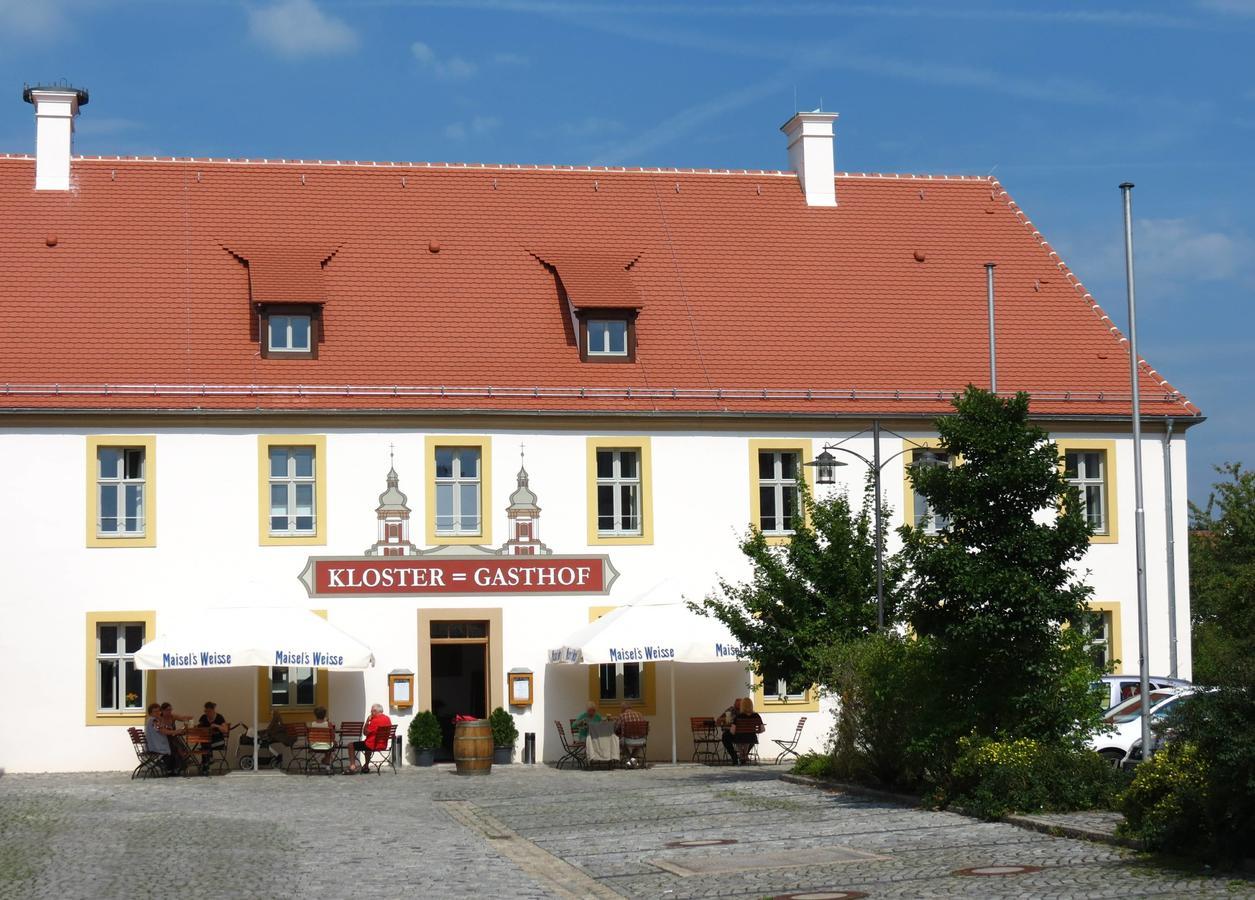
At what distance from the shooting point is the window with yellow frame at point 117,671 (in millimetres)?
29297

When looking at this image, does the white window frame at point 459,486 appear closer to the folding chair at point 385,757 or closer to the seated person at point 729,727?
the folding chair at point 385,757

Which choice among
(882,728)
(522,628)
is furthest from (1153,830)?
(522,628)

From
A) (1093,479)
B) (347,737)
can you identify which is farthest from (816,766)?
(1093,479)

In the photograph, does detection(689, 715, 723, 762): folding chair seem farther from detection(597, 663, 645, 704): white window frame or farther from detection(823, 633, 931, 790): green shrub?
detection(823, 633, 931, 790): green shrub

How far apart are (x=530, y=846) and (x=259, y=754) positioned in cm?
1260

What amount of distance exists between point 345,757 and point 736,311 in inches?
433

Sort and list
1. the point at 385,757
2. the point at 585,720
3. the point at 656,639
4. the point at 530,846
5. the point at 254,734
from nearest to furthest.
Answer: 1. the point at 530,846
2. the point at 656,639
3. the point at 254,734
4. the point at 585,720
5. the point at 385,757

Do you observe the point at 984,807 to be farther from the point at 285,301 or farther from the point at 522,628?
the point at 285,301

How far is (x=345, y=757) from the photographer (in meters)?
29.4

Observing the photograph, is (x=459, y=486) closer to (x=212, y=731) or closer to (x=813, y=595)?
(x=212, y=731)

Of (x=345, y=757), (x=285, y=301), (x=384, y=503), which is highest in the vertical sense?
(x=285, y=301)

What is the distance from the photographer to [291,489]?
3034 centimetres

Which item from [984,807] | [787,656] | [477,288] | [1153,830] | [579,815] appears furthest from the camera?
[477,288]

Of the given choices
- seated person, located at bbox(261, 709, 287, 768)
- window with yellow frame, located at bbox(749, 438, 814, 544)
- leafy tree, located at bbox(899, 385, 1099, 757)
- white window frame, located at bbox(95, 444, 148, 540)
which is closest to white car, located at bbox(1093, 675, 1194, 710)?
window with yellow frame, located at bbox(749, 438, 814, 544)
